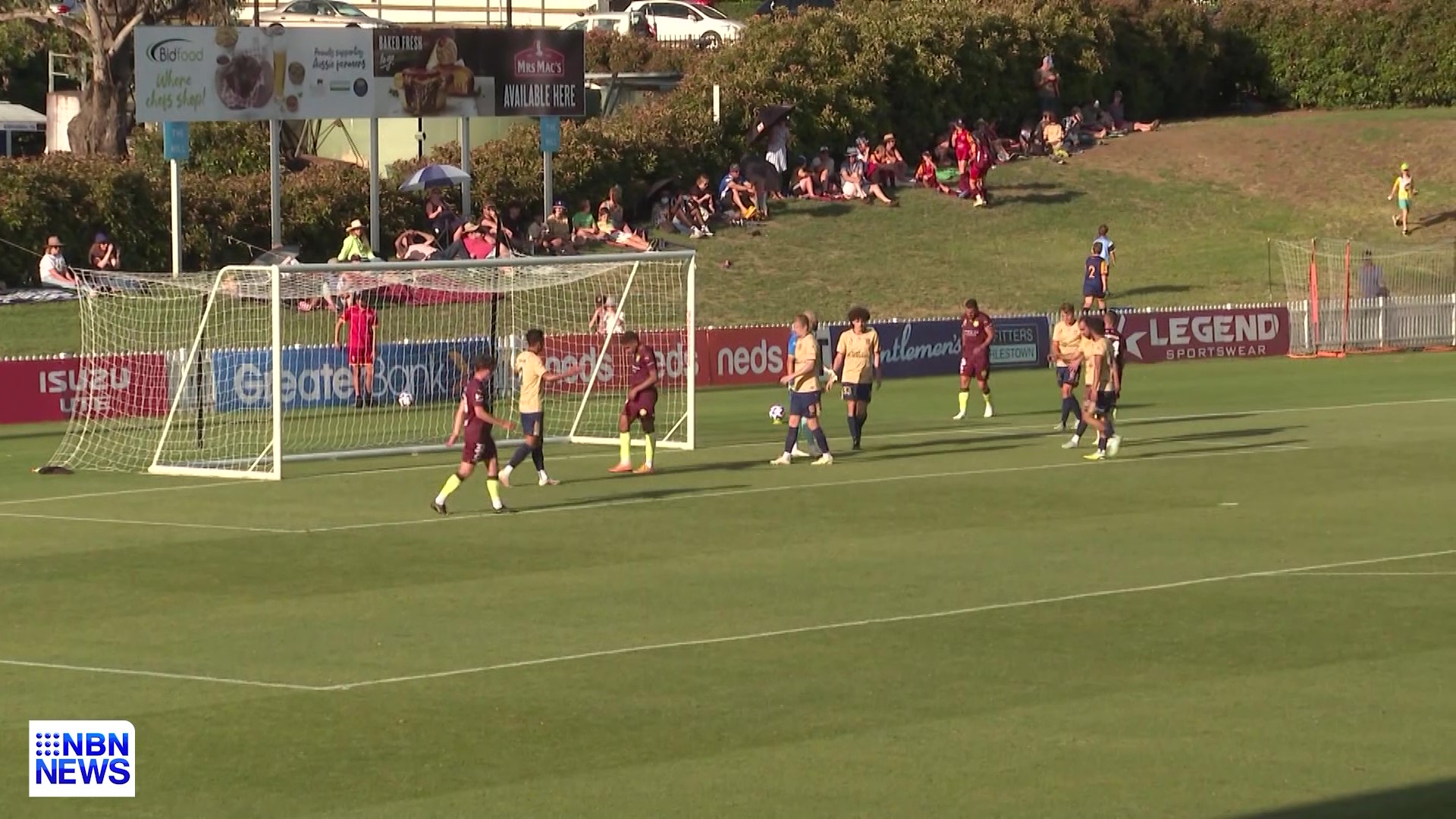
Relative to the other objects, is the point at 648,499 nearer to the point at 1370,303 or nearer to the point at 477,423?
the point at 477,423

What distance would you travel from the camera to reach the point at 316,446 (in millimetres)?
31016

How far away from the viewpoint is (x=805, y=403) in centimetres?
2736

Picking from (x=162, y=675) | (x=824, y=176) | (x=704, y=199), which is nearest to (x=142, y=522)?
(x=162, y=675)

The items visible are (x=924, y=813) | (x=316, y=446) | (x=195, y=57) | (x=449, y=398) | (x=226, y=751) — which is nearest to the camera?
(x=924, y=813)

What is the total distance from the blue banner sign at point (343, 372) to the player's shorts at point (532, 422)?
31.1 feet

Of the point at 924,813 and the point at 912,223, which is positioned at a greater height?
the point at 912,223

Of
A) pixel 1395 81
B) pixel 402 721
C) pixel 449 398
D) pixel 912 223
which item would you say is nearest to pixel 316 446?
pixel 449 398

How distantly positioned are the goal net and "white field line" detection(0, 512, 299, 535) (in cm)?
3016

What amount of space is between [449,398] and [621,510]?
42.9 feet

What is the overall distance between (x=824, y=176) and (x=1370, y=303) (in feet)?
49.7

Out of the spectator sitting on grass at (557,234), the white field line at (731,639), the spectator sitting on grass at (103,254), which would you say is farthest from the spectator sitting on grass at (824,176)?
the white field line at (731,639)

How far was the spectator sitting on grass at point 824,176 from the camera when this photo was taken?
56719 mm

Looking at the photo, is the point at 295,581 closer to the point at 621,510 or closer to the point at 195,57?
the point at 621,510

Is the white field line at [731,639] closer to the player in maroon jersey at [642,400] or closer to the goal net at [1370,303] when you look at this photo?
the player in maroon jersey at [642,400]
